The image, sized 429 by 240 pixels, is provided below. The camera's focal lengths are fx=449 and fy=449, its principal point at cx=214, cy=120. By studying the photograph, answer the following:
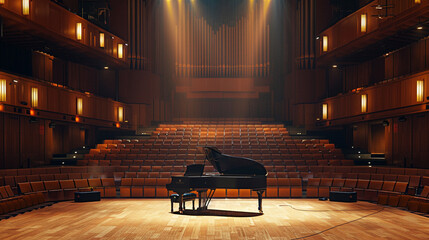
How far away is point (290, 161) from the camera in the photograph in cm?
1025

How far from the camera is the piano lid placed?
22.0ft

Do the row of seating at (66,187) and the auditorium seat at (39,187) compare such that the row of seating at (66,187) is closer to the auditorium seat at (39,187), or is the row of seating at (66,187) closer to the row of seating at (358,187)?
the auditorium seat at (39,187)

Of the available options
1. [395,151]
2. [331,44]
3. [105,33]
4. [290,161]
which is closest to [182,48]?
[105,33]

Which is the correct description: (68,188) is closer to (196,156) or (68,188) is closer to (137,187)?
(137,187)

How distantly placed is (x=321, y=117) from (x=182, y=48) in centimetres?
538

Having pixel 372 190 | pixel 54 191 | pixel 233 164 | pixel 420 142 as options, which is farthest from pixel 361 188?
pixel 54 191

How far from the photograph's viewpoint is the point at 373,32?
31.8 ft

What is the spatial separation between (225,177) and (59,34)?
5.87 meters

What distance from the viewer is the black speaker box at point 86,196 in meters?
8.29

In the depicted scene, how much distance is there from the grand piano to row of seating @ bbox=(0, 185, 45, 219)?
2.35m

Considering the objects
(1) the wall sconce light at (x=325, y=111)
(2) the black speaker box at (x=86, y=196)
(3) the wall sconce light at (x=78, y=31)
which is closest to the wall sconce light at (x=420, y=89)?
(1) the wall sconce light at (x=325, y=111)

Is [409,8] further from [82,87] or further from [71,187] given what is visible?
[82,87]

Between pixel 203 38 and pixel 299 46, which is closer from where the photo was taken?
pixel 299 46

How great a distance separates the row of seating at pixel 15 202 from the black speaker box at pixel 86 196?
0.65m
